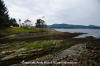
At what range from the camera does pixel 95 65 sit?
6566mm

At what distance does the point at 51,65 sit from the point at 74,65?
5.28ft

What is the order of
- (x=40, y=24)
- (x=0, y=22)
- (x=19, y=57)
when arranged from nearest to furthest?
(x=19, y=57) < (x=0, y=22) < (x=40, y=24)

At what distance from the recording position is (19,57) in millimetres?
10102

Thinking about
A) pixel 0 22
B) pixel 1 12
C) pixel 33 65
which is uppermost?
pixel 1 12

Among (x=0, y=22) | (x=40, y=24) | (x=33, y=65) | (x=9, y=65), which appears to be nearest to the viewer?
(x=33, y=65)

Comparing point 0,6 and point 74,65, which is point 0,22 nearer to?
point 0,6

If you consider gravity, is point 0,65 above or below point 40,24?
below

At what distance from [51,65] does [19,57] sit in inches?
197

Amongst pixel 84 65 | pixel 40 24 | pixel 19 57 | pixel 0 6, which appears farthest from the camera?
pixel 40 24

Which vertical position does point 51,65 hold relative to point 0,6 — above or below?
below

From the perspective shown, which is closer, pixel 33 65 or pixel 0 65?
pixel 33 65

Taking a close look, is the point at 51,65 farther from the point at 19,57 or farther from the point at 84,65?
the point at 19,57

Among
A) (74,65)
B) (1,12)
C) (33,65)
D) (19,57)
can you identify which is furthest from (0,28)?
(74,65)

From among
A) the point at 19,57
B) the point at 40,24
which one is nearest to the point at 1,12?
the point at 19,57
